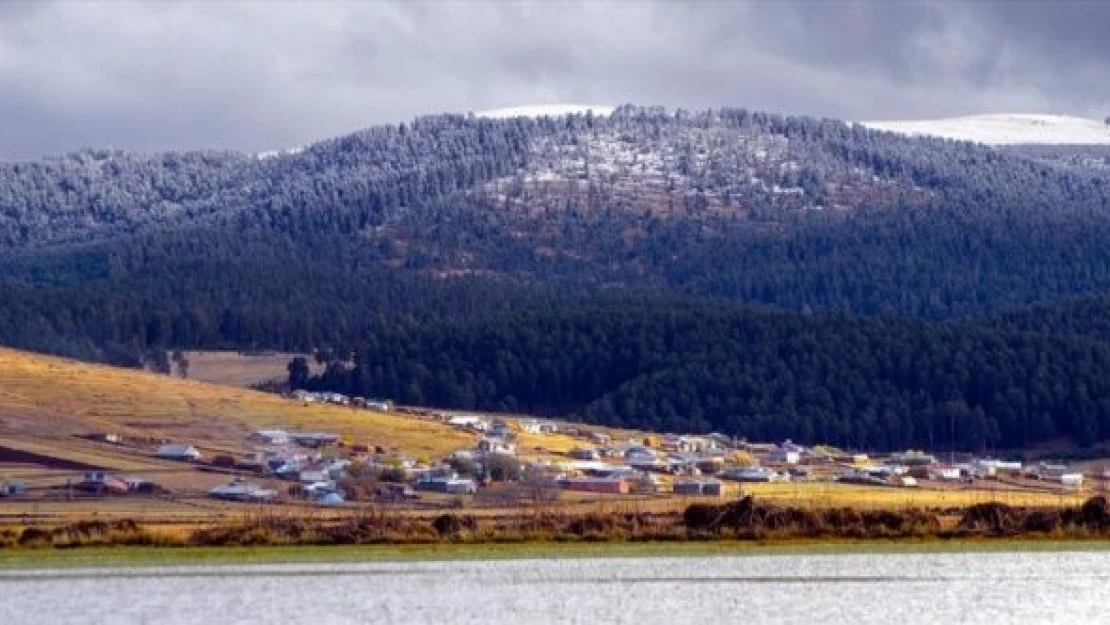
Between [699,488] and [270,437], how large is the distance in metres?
26.2

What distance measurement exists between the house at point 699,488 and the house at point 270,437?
22745 millimetres

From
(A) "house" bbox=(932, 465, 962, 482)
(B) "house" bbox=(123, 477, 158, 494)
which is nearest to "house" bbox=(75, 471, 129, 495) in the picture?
(B) "house" bbox=(123, 477, 158, 494)

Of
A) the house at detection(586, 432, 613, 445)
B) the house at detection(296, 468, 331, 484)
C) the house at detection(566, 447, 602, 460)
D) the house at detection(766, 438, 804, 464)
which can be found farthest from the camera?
the house at detection(586, 432, 613, 445)

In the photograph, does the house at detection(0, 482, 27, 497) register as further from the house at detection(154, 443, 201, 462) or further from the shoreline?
the shoreline

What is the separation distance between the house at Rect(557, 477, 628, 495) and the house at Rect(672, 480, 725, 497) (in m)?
2.80

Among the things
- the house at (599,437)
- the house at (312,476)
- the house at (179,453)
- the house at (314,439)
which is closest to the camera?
the house at (312,476)

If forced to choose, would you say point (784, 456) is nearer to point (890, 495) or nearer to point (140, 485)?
point (890, 495)

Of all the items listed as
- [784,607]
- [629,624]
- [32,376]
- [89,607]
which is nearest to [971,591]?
[784,607]

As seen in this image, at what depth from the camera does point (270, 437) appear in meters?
150

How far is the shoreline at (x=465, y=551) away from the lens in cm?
7525

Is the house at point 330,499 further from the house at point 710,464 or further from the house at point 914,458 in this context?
the house at point 914,458

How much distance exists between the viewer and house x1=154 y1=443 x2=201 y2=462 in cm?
13975

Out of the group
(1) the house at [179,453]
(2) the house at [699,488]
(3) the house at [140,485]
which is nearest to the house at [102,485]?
(3) the house at [140,485]

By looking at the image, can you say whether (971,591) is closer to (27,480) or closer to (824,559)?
(824,559)
